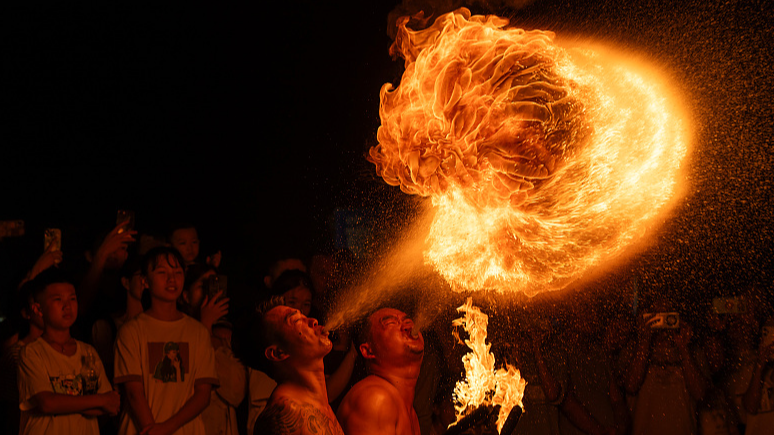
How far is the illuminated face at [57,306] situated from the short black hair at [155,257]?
49 centimetres

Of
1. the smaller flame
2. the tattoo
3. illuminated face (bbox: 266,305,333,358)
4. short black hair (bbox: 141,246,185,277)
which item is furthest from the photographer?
short black hair (bbox: 141,246,185,277)

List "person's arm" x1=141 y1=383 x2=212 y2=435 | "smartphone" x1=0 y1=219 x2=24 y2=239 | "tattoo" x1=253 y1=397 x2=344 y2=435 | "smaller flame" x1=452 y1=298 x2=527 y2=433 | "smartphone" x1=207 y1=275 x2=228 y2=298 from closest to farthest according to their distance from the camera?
"tattoo" x1=253 y1=397 x2=344 y2=435, "smaller flame" x1=452 y1=298 x2=527 y2=433, "person's arm" x1=141 y1=383 x2=212 y2=435, "smartphone" x1=207 y1=275 x2=228 y2=298, "smartphone" x1=0 y1=219 x2=24 y2=239

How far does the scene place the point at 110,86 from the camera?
25.0ft

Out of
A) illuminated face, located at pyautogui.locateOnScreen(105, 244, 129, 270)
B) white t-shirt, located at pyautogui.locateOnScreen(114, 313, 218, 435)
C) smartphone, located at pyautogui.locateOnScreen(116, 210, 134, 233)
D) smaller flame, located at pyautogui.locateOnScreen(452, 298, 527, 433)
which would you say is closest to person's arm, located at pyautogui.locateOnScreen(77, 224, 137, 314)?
illuminated face, located at pyautogui.locateOnScreen(105, 244, 129, 270)

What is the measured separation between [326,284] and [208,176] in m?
3.31

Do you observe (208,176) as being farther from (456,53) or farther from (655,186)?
(655,186)

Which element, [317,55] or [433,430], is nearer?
[433,430]

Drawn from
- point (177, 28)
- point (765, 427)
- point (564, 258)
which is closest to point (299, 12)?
point (177, 28)

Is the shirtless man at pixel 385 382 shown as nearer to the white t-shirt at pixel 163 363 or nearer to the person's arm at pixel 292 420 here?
the person's arm at pixel 292 420

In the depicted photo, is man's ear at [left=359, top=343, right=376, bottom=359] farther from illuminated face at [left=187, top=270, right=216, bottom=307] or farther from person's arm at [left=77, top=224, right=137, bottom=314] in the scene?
person's arm at [left=77, top=224, right=137, bottom=314]

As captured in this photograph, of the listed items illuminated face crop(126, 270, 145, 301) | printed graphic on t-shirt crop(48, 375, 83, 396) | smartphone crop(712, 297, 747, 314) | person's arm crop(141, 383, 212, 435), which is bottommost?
smartphone crop(712, 297, 747, 314)

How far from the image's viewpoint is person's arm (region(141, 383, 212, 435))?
13.9 ft

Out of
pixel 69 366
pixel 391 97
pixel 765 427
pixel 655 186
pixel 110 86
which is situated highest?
pixel 110 86

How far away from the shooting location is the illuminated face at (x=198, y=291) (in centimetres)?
527
